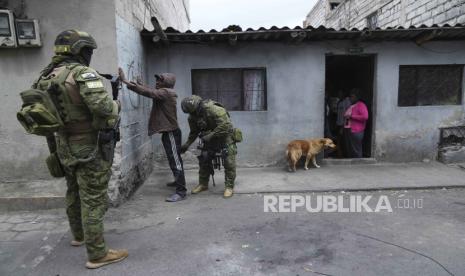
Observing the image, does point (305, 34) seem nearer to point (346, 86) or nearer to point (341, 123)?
point (341, 123)

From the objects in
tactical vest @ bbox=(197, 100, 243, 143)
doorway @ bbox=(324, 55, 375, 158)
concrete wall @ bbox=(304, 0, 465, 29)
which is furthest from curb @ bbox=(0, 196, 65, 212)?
concrete wall @ bbox=(304, 0, 465, 29)

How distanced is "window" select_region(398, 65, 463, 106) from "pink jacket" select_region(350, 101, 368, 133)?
96 cm

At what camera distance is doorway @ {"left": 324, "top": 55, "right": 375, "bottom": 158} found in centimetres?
743

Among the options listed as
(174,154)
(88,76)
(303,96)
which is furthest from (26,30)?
(303,96)

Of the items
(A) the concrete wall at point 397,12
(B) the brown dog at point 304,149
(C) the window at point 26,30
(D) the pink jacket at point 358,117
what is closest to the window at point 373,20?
(A) the concrete wall at point 397,12

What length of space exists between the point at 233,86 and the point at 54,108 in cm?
447

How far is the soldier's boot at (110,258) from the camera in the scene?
305 cm

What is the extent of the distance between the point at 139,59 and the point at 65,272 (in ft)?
12.9

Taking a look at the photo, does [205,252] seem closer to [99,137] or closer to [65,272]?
[65,272]

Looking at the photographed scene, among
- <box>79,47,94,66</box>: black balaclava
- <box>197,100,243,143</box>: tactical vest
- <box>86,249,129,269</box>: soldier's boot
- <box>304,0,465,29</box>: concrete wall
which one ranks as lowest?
<box>86,249,129,269</box>: soldier's boot

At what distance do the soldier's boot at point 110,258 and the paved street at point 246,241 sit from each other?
0.20 ft

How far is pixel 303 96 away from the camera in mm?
6949

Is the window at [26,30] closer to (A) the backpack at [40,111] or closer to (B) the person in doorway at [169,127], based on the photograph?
(B) the person in doorway at [169,127]

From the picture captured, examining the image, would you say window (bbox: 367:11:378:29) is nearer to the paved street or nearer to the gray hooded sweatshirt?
the paved street
